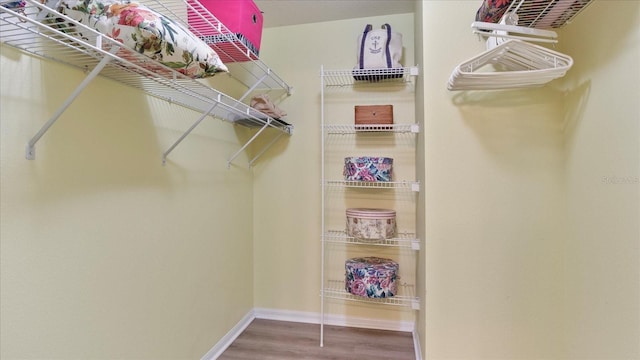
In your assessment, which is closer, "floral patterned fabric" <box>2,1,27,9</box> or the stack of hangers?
"floral patterned fabric" <box>2,1,27,9</box>

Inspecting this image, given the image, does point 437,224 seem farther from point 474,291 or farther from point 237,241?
point 237,241

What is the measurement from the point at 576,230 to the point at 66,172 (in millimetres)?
2007

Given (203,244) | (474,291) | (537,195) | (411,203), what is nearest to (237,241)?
(203,244)

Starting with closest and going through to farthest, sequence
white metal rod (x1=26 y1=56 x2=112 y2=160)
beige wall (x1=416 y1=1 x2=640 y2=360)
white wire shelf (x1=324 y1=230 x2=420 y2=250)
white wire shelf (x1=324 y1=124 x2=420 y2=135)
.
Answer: white metal rod (x1=26 y1=56 x2=112 y2=160) → beige wall (x1=416 y1=1 x2=640 y2=360) → white wire shelf (x1=324 y1=124 x2=420 y2=135) → white wire shelf (x1=324 y1=230 x2=420 y2=250)

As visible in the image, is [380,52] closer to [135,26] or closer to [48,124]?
[135,26]

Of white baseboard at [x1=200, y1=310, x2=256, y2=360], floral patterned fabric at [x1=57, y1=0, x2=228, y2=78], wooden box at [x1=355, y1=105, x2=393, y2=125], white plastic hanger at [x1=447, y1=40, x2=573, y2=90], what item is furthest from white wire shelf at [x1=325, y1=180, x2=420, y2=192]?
floral patterned fabric at [x1=57, y1=0, x2=228, y2=78]

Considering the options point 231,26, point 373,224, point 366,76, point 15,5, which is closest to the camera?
point 15,5

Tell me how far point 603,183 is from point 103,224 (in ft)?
6.17

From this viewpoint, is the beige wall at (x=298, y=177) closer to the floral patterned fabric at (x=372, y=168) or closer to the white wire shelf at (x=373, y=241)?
the white wire shelf at (x=373, y=241)

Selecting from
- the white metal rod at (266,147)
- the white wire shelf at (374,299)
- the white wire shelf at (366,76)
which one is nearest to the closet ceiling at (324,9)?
the white wire shelf at (366,76)

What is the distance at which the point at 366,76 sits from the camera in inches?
85.5

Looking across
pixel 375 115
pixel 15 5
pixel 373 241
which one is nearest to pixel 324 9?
pixel 375 115

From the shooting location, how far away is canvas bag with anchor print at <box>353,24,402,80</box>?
2.04 metres

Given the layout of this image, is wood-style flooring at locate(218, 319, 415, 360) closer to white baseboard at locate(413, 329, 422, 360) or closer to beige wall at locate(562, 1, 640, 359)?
white baseboard at locate(413, 329, 422, 360)
